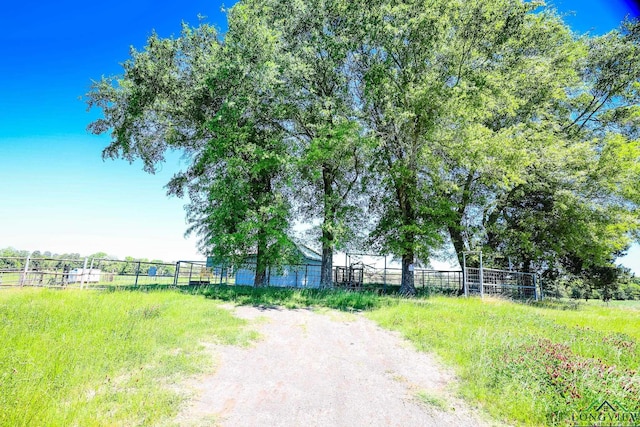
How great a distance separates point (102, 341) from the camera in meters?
5.76

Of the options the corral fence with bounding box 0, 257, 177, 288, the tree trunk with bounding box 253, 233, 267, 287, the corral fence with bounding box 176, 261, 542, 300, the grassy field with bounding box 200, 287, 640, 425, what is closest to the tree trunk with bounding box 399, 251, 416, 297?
the corral fence with bounding box 176, 261, 542, 300

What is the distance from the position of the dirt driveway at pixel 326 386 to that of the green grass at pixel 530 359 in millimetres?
465

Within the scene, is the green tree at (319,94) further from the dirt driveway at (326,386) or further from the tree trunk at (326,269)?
the dirt driveway at (326,386)

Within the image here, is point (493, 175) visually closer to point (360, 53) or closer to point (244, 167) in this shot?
point (360, 53)

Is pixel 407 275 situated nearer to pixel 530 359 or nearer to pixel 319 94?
pixel 319 94

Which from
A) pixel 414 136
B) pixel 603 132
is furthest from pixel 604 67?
pixel 414 136

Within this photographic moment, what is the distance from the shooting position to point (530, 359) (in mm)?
5273

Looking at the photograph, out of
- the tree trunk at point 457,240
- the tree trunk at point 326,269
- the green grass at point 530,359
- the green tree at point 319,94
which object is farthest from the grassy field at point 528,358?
the tree trunk at point 457,240

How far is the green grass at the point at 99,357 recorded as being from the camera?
3.66 m

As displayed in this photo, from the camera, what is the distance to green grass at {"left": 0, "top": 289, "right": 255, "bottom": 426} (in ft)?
12.0

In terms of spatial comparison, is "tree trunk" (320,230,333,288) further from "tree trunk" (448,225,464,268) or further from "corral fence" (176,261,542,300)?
"tree trunk" (448,225,464,268)

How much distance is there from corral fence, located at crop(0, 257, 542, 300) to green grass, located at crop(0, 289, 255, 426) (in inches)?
279

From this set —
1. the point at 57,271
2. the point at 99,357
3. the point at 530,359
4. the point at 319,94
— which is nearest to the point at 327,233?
the point at 319,94

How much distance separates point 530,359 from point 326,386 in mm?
3495
